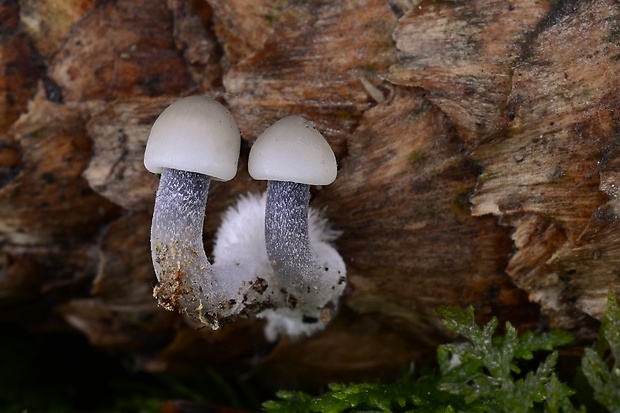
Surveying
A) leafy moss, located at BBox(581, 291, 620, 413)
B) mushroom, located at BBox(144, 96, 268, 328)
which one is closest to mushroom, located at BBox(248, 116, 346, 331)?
mushroom, located at BBox(144, 96, 268, 328)

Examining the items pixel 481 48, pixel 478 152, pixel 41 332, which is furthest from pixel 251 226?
pixel 41 332

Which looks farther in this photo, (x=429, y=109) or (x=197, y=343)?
(x=197, y=343)

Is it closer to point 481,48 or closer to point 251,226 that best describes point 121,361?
point 251,226

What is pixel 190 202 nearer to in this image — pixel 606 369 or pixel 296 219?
pixel 296 219

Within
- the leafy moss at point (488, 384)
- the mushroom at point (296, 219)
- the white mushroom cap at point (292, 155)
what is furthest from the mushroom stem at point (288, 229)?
the leafy moss at point (488, 384)

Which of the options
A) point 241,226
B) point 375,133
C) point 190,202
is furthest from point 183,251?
point 375,133
